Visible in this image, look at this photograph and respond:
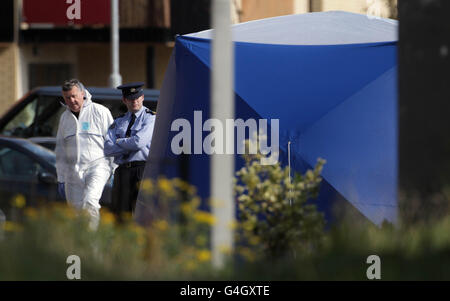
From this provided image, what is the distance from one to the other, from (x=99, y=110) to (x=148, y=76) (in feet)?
59.0

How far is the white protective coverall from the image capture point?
9469mm

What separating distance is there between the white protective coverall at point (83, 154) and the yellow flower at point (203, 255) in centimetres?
468

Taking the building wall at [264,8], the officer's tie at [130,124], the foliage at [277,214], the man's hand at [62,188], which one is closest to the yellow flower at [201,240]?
the foliage at [277,214]

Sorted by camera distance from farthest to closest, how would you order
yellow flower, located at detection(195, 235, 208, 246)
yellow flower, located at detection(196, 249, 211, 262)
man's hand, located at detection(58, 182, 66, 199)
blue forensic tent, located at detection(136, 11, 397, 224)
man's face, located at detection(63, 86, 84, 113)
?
man's hand, located at detection(58, 182, 66, 199) → man's face, located at detection(63, 86, 84, 113) → blue forensic tent, located at detection(136, 11, 397, 224) → yellow flower, located at detection(195, 235, 208, 246) → yellow flower, located at detection(196, 249, 211, 262)

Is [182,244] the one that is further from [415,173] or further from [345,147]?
[345,147]

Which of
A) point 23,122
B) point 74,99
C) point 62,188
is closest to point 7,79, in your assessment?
point 23,122

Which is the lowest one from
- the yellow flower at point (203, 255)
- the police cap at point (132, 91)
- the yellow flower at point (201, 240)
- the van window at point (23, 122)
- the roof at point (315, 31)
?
the yellow flower at point (203, 255)

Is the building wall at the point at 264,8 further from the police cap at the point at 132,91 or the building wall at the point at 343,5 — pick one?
the police cap at the point at 132,91

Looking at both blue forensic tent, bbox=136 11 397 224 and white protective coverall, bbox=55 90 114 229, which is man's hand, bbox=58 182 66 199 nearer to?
white protective coverall, bbox=55 90 114 229

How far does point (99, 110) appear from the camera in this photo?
31.8ft

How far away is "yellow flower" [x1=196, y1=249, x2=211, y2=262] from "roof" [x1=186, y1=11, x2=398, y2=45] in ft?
14.1

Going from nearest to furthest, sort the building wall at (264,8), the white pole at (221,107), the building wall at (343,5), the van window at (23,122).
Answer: the white pole at (221,107) < the van window at (23,122) < the building wall at (343,5) < the building wall at (264,8)

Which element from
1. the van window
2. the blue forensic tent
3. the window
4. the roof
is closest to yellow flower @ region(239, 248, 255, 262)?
the blue forensic tent

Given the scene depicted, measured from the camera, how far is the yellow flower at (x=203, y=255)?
15.4 feet
